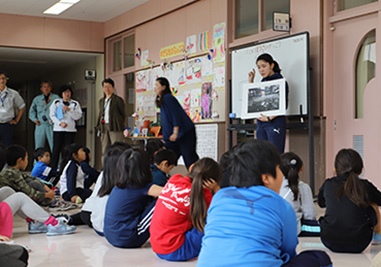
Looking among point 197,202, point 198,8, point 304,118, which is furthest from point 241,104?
point 197,202

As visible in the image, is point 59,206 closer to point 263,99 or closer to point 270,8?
point 263,99

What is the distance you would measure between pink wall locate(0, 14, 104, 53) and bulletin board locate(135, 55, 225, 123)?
245cm

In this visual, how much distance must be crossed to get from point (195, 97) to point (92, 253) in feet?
17.1

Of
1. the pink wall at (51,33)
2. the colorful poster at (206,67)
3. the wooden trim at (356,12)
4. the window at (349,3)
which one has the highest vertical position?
the pink wall at (51,33)

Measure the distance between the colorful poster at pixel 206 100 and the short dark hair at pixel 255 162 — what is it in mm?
6212

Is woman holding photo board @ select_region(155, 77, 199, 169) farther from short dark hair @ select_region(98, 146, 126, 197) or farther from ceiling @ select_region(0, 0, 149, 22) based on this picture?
ceiling @ select_region(0, 0, 149, 22)

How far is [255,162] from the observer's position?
6.01 feet

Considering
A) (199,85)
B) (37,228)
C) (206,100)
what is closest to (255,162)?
(37,228)

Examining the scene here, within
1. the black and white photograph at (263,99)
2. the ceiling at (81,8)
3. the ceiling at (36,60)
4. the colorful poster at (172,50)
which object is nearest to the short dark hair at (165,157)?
the black and white photograph at (263,99)

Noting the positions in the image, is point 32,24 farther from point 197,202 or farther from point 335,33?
point 197,202

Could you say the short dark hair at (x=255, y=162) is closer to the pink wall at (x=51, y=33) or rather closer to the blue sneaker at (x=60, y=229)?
the blue sneaker at (x=60, y=229)

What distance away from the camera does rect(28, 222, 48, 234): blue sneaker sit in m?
4.14

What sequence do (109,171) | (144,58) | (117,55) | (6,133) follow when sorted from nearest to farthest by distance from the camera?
1. (109,171)
2. (6,133)
3. (144,58)
4. (117,55)

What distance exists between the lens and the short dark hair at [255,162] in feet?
6.01
